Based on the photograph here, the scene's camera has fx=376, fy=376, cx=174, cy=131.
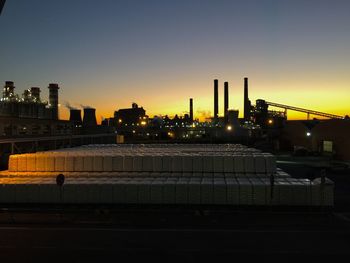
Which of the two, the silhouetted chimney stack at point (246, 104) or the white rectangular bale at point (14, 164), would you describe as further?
the silhouetted chimney stack at point (246, 104)

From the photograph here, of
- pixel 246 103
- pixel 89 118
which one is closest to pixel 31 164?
pixel 89 118

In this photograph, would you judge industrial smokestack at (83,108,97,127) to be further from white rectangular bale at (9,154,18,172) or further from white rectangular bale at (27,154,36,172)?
white rectangular bale at (27,154,36,172)

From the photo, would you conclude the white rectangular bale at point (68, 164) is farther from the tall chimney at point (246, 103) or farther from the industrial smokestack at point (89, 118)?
the tall chimney at point (246, 103)

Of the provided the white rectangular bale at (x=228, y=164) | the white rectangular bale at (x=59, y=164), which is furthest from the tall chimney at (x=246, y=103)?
the white rectangular bale at (x=59, y=164)

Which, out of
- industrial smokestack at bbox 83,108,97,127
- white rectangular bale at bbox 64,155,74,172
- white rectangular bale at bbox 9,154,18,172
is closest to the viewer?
white rectangular bale at bbox 64,155,74,172

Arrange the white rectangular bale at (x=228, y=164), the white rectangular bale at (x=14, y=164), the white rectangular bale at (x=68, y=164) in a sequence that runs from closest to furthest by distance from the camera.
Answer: the white rectangular bale at (x=228, y=164) < the white rectangular bale at (x=68, y=164) < the white rectangular bale at (x=14, y=164)

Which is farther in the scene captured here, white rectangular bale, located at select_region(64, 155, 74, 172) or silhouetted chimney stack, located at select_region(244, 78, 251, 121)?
silhouetted chimney stack, located at select_region(244, 78, 251, 121)

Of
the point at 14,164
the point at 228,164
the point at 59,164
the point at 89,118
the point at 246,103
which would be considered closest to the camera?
the point at 228,164

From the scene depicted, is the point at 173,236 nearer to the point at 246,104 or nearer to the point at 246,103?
the point at 246,103

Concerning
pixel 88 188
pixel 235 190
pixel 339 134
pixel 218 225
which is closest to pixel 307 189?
pixel 235 190

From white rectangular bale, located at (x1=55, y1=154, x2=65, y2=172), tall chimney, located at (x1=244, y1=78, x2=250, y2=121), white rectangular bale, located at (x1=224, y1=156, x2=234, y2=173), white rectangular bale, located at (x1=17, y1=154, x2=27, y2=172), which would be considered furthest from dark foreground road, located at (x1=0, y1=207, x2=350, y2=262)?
tall chimney, located at (x1=244, y1=78, x2=250, y2=121)

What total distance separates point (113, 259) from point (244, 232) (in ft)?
20.6

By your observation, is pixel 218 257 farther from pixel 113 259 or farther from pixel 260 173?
pixel 260 173

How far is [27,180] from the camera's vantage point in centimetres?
2439
